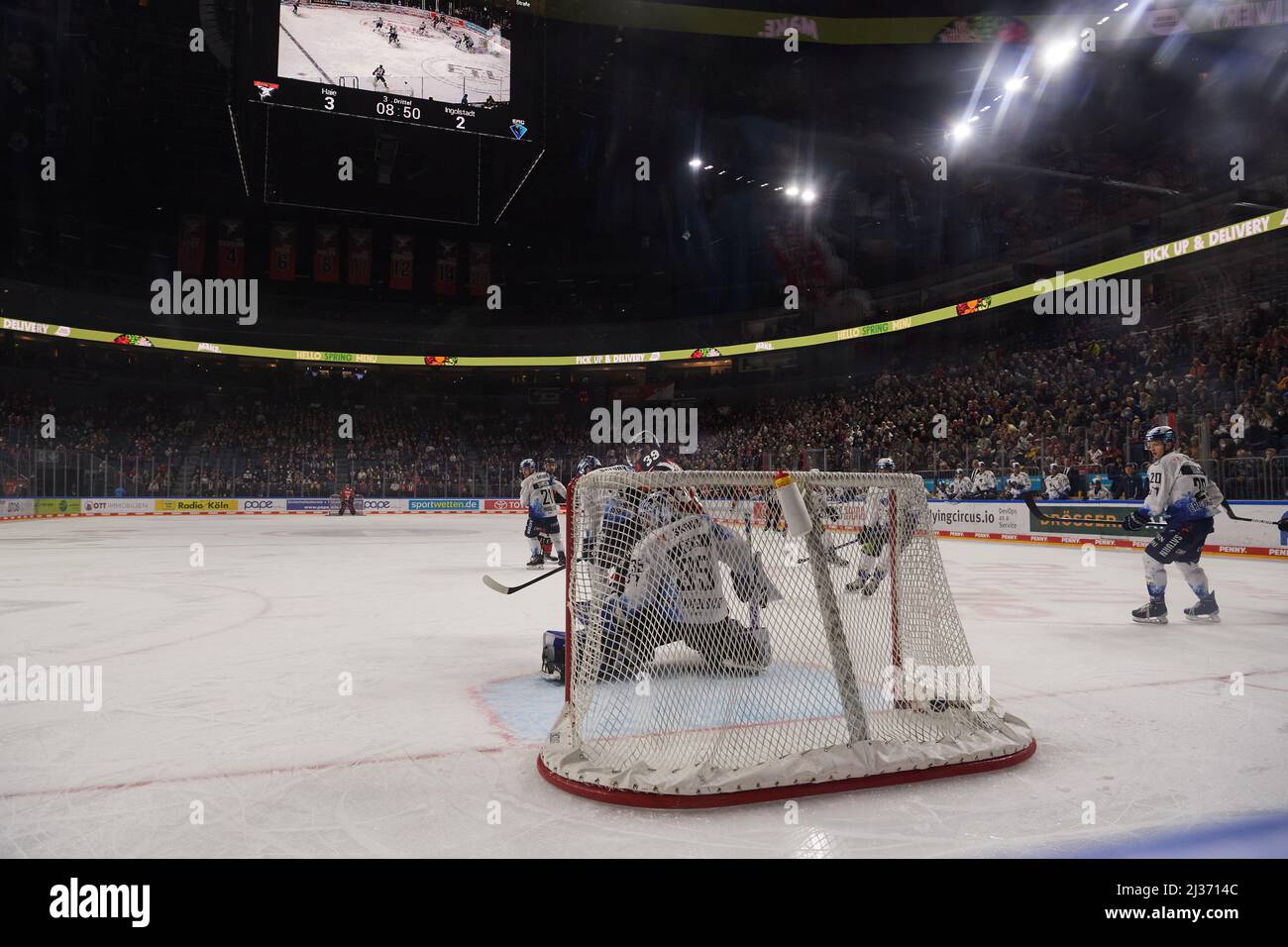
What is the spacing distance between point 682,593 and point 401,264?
33.7m

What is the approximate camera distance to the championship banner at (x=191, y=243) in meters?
31.3

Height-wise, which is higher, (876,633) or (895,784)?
(876,633)

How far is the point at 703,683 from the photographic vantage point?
4.51m

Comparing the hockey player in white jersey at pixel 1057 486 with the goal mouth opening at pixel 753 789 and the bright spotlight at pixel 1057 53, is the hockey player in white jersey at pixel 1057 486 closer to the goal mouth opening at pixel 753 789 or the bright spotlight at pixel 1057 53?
the bright spotlight at pixel 1057 53

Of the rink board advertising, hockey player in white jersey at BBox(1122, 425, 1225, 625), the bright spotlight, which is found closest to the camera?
hockey player in white jersey at BBox(1122, 425, 1225, 625)

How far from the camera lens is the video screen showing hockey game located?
2730 millimetres

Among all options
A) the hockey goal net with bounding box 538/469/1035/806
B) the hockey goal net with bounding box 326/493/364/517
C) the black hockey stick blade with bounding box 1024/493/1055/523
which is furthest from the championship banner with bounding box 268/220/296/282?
the hockey goal net with bounding box 538/469/1035/806

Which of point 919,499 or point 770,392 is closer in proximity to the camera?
point 919,499

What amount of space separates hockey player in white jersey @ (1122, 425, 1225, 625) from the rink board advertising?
11.3 m

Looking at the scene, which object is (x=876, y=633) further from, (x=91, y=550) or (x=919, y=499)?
(x=91, y=550)

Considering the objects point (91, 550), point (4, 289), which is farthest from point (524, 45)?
point (4, 289)

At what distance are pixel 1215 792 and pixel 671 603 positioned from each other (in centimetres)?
239

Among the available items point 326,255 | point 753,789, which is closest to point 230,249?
point 326,255

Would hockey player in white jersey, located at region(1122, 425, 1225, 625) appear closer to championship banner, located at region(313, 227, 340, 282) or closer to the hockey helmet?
the hockey helmet
